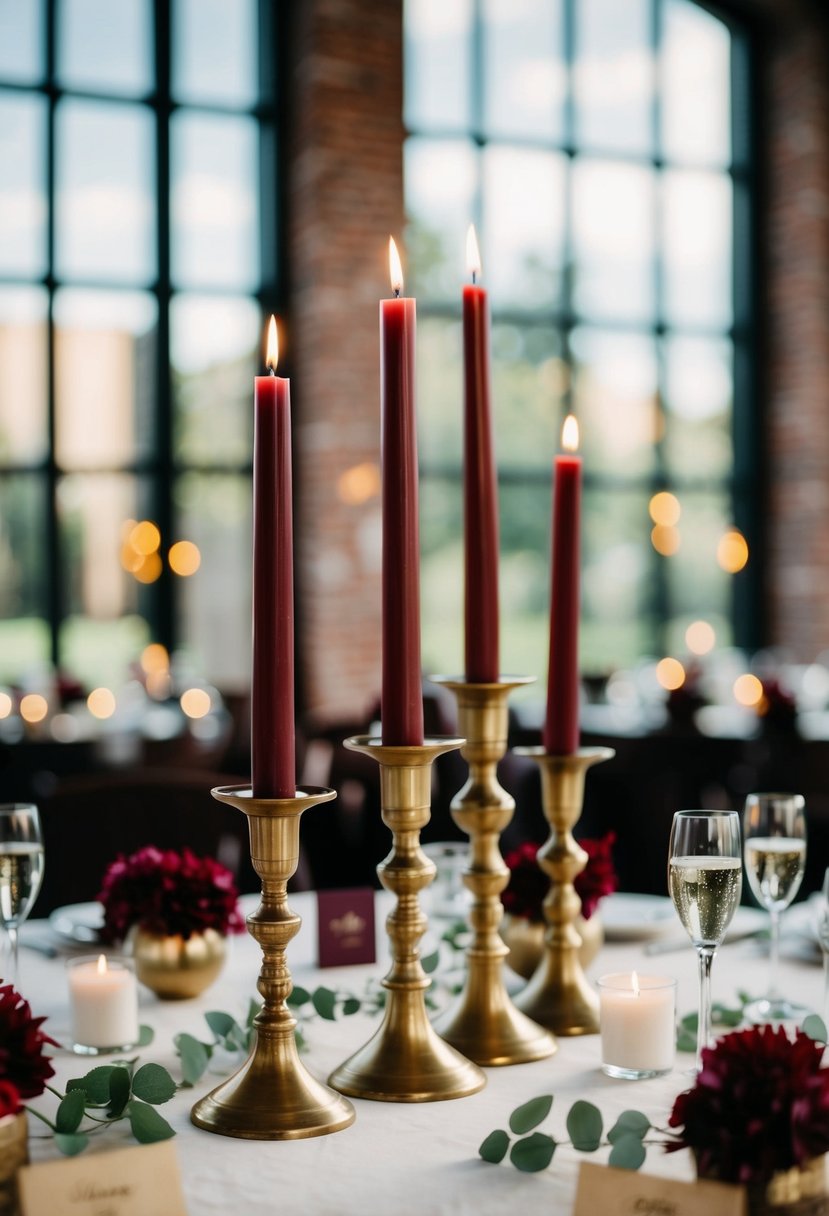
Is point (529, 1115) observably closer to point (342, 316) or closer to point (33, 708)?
point (33, 708)

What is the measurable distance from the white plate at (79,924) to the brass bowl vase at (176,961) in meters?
0.14

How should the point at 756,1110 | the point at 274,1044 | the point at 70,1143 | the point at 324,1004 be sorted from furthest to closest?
the point at 324,1004 → the point at 274,1044 → the point at 70,1143 → the point at 756,1110

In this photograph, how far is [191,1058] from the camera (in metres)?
1.13

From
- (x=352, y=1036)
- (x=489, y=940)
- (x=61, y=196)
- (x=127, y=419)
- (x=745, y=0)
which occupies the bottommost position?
(x=352, y=1036)

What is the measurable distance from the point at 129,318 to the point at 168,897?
224 inches

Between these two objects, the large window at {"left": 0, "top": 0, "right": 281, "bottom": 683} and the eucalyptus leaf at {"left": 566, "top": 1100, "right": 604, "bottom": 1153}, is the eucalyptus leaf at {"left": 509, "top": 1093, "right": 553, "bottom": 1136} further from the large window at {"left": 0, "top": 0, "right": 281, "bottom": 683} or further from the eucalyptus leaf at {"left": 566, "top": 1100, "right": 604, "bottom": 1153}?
the large window at {"left": 0, "top": 0, "right": 281, "bottom": 683}

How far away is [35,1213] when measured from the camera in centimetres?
83

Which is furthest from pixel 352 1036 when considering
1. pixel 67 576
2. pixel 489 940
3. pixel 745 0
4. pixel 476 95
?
pixel 745 0

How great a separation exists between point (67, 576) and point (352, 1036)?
5.61 meters

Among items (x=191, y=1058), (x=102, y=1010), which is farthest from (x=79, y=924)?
(x=191, y=1058)

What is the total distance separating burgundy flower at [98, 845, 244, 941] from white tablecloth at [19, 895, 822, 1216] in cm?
8

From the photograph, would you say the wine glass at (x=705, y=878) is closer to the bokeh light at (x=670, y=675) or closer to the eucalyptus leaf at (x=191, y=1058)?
the eucalyptus leaf at (x=191, y=1058)

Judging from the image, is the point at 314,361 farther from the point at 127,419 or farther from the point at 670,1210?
the point at 670,1210

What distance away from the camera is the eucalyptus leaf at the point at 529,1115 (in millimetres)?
954
